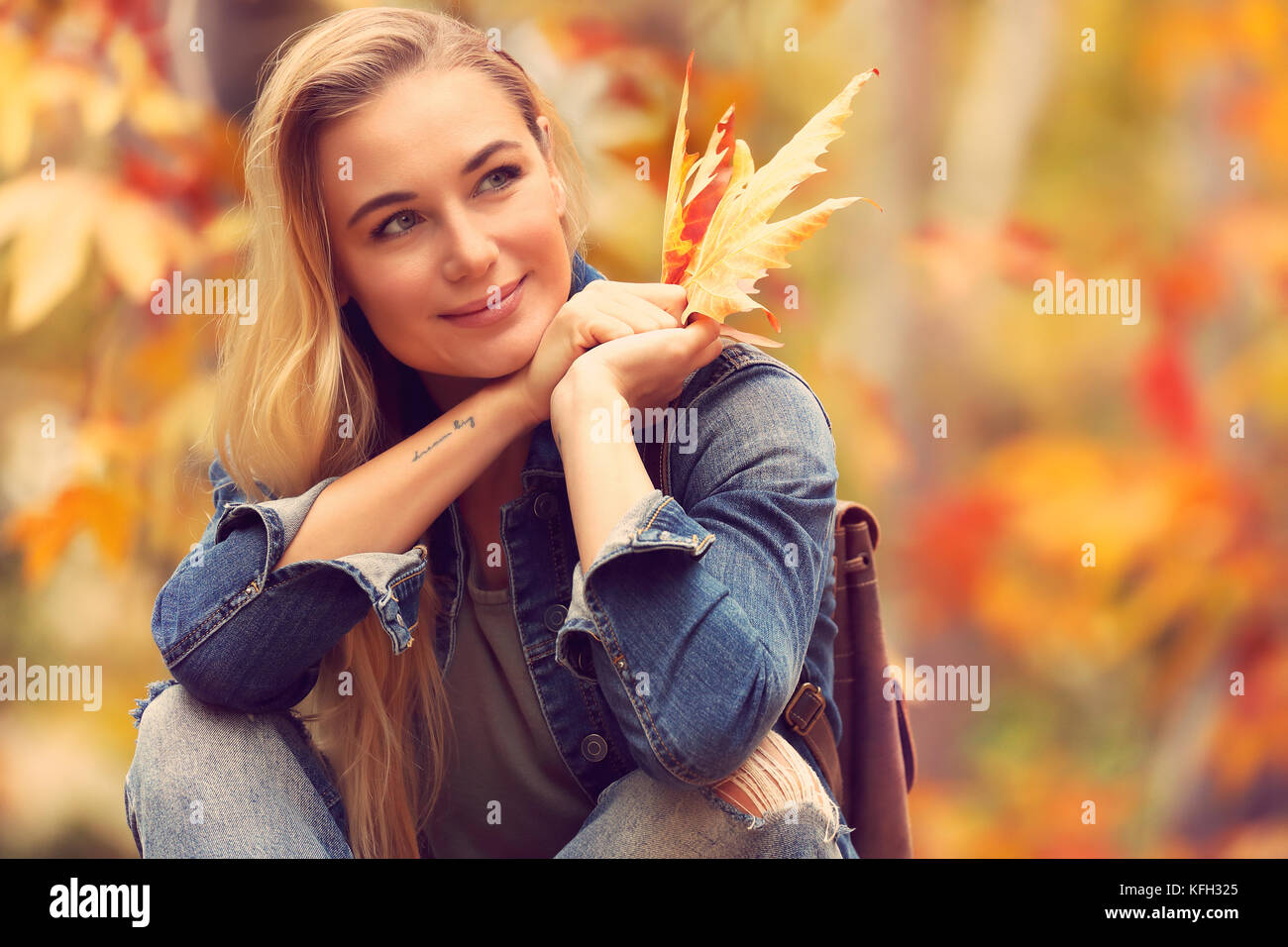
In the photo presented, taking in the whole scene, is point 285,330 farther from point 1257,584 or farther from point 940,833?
point 1257,584

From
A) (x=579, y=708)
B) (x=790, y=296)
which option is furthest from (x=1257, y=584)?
(x=579, y=708)

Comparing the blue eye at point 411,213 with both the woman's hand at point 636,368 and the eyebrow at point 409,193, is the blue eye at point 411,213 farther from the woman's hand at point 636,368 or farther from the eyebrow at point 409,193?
the woman's hand at point 636,368

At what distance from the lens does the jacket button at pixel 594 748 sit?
4.33 ft

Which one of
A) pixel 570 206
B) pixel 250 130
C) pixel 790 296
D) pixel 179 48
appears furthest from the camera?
pixel 790 296

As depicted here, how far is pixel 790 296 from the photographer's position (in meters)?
2.34

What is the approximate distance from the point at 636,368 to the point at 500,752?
54 cm

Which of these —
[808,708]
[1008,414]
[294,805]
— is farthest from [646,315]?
[1008,414]

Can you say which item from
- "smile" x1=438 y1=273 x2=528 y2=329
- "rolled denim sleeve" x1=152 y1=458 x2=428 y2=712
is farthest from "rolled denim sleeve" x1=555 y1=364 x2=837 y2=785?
"smile" x1=438 y1=273 x2=528 y2=329

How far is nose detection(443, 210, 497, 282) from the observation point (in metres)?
1.27

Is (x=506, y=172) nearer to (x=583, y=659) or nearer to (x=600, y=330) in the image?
(x=600, y=330)

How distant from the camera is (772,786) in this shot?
3.74ft

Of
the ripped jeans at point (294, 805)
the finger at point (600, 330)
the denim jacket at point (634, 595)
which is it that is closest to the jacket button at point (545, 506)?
the denim jacket at point (634, 595)

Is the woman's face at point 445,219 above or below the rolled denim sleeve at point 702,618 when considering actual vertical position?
above

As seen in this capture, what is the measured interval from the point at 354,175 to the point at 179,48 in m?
1.11
